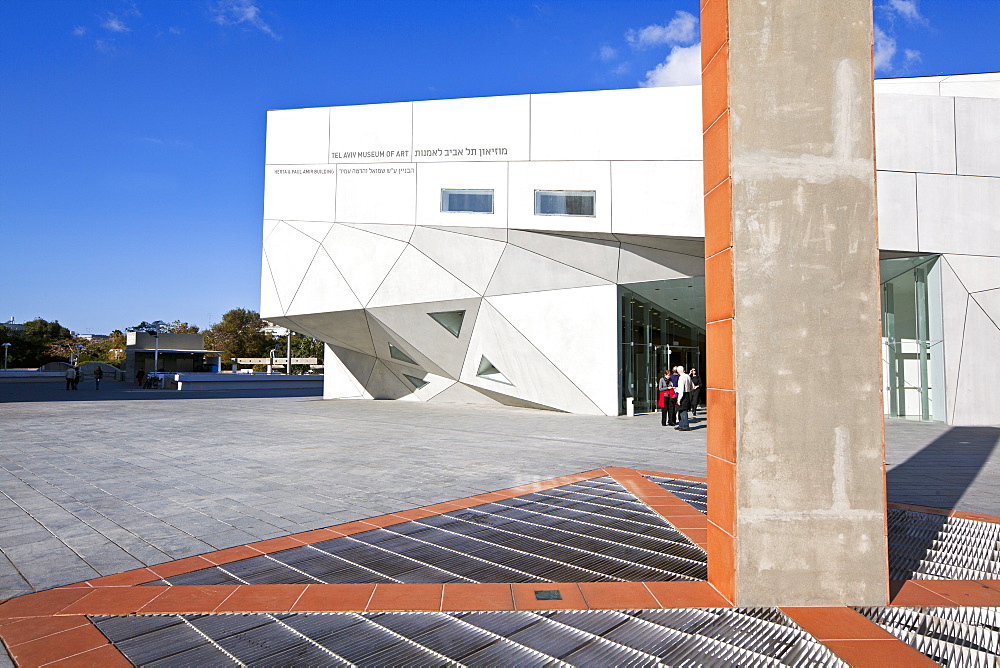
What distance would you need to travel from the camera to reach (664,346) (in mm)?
20469

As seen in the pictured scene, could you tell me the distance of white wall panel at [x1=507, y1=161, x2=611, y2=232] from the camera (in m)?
17.5

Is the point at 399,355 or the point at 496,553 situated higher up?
the point at 399,355

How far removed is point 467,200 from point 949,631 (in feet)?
53.5

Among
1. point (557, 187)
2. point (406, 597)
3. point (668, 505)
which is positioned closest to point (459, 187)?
point (557, 187)

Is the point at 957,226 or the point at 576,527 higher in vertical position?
the point at 957,226

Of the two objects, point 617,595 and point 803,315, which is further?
A: point 617,595

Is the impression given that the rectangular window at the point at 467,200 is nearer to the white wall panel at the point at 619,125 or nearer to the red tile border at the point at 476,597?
the white wall panel at the point at 619,125

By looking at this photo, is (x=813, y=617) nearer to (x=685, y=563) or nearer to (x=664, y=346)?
(x=685, y=563)

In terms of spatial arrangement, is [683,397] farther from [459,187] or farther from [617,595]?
[617,595]

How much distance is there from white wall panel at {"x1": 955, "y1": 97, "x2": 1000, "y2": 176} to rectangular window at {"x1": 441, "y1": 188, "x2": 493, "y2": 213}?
40.5 ft

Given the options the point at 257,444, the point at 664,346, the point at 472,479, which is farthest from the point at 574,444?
the point at 664,346

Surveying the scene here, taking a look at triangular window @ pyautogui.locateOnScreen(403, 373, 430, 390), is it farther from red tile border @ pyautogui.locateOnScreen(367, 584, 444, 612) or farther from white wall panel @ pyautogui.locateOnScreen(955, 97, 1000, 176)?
red tile border @ pyautogui.locateOnScreen(367, 584, 444, 612)

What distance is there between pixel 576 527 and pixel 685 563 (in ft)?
4.32

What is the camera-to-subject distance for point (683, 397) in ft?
49.7
